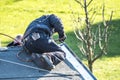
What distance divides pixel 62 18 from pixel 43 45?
13.0 m

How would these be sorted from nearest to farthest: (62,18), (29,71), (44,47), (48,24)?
(29,71) < (44,47) < (48,24) < (62,18)

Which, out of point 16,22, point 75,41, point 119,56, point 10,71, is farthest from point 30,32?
point 16,22

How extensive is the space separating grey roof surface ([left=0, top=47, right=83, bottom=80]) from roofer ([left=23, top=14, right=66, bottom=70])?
0.10 metres

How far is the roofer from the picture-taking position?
20.7 ft

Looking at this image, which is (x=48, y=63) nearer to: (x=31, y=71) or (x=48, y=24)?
(x=31, y=71)

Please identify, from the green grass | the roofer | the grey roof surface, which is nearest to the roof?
the grey roof surface

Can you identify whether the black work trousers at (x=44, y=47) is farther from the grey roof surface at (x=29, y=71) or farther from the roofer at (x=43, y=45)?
the grey roof surface at (x=29, y=71)

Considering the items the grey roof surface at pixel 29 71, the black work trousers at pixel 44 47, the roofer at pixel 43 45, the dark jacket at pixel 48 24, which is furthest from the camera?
the dark jacket at pixel 48 24

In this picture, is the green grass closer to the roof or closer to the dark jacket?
the dark jacket

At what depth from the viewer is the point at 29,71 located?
612cm

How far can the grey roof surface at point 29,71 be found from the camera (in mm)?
5936

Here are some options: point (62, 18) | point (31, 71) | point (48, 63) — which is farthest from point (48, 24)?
point (62, 18)

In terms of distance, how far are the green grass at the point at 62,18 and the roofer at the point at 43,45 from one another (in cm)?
651

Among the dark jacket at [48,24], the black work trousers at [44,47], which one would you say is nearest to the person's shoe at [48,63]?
the black work trousers at [44,47]
